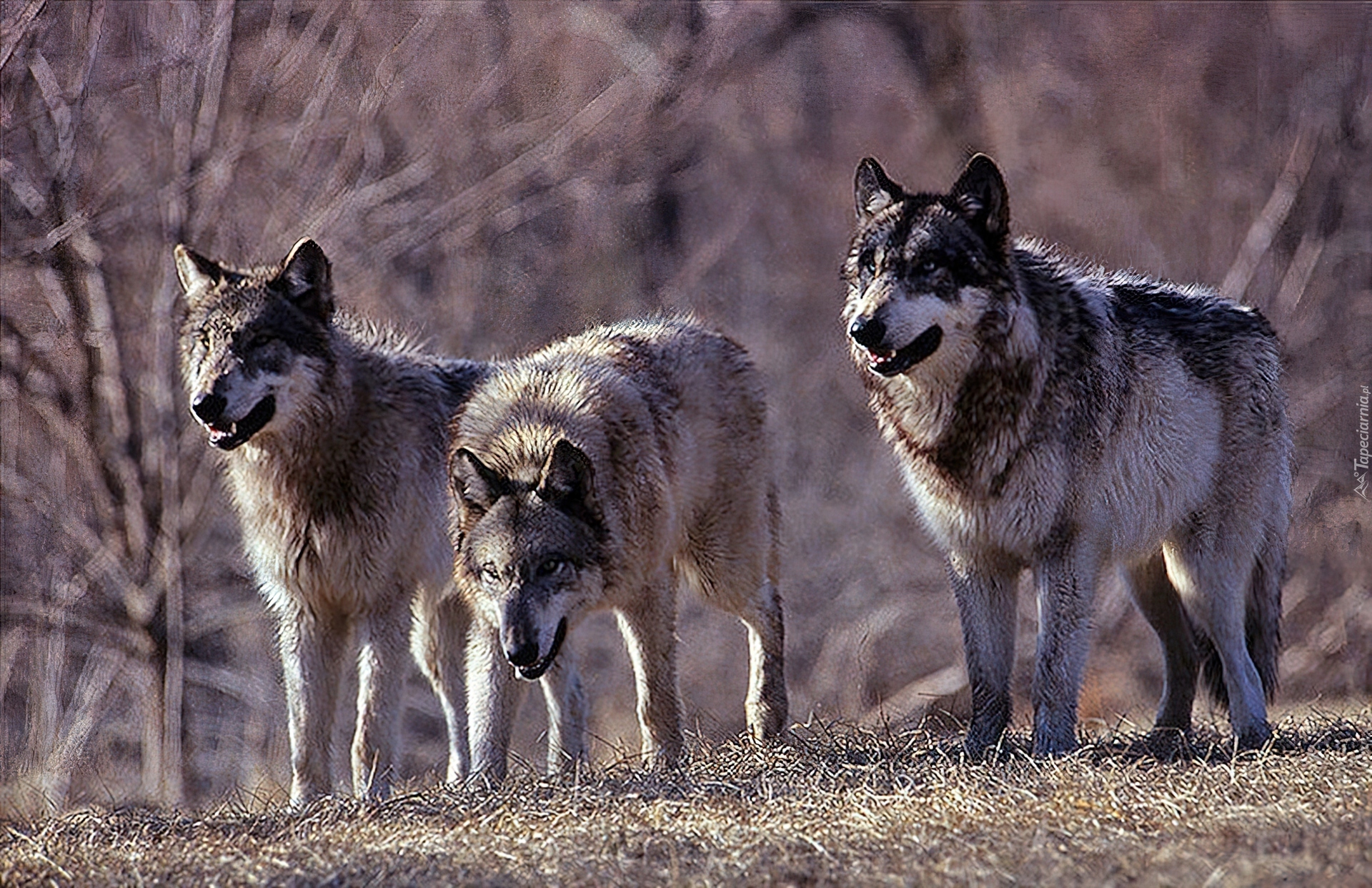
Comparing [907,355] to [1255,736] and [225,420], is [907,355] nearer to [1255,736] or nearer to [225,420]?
[1255,736]

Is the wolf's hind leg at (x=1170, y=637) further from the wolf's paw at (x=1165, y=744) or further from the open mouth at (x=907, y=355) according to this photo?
the open mouth at (x=907, y=355)

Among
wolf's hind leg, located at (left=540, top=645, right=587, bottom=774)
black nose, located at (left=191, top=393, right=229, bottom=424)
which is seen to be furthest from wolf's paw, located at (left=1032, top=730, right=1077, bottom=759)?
black nose, located at (left=191, top=393, right=229, bottom=424)

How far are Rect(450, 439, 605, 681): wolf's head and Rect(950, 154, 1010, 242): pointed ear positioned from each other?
1964 mm

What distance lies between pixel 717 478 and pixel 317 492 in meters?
1.98

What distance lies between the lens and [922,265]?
675 centimetres

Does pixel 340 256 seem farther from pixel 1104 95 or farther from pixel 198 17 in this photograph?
pixel 1104 95

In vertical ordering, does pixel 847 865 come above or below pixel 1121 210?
below

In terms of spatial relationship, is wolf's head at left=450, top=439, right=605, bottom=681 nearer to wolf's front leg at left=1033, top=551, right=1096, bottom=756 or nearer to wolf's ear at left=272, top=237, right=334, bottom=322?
wolf's ear at left=272, top=237, right=334, bottom=322

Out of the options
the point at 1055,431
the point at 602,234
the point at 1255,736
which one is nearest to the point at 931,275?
the point at 1055,431

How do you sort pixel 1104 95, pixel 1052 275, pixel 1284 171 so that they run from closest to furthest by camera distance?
1. pixel 1052 275
2. pixel 1284 171
3. pixel 1104 95

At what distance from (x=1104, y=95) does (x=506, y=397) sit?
1466cm

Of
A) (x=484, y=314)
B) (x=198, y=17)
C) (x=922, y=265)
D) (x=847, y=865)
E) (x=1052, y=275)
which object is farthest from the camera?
(x=484, y=314)

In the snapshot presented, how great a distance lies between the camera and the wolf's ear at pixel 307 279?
7.75 metres

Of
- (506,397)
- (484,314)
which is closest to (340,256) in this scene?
(484,314)
